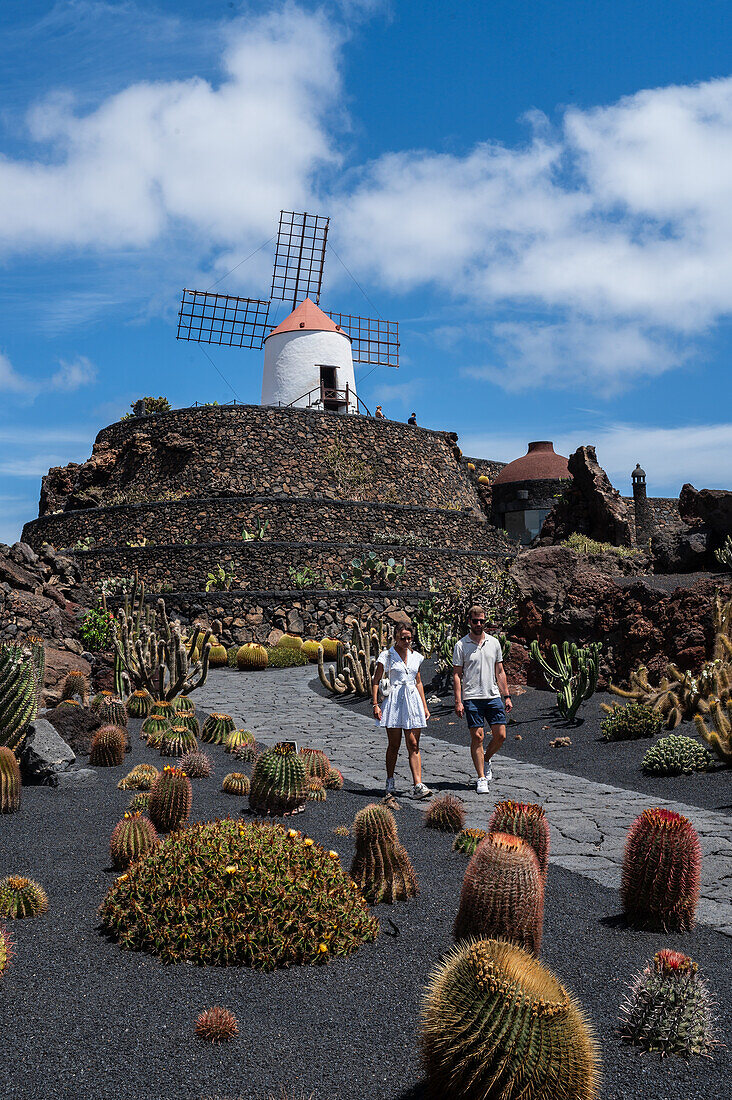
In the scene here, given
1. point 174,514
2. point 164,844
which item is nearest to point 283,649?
point 174,514

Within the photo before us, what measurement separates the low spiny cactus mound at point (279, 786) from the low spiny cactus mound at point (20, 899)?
215 cm

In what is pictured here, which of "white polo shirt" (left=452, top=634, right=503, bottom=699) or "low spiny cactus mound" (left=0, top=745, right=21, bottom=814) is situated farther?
"white polo shirt" (left=452, top=634, right=503, bottom=699)

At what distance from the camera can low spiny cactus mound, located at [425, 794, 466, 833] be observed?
6152 mm

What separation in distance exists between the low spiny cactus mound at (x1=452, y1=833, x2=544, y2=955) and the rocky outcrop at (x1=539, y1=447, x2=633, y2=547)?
24.5 m

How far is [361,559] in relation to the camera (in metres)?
25.5

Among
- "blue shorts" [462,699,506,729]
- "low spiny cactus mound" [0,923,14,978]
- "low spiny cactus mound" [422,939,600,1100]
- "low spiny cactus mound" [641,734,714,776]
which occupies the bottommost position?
"low spiny cactus mound" [0,923,14,978]

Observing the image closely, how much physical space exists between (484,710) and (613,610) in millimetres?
5040

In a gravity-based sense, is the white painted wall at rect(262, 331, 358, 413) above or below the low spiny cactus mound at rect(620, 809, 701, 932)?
above

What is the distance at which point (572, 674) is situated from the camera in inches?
461

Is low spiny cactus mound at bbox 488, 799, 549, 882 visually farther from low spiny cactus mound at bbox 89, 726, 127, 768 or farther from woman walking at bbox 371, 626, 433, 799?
low spiny cactus mound at bbox 89, 726, 127, 768

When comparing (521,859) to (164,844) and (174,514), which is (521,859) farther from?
(174,514)

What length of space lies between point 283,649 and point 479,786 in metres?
14.1

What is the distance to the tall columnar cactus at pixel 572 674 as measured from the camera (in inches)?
426

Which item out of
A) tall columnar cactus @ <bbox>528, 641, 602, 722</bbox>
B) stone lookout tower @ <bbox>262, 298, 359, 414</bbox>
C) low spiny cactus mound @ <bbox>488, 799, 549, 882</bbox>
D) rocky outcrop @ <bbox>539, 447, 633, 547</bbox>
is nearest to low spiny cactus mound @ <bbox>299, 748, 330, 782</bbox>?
low spiny cactus mound @ <bbox>488, 799, 549, 882</bbox>
